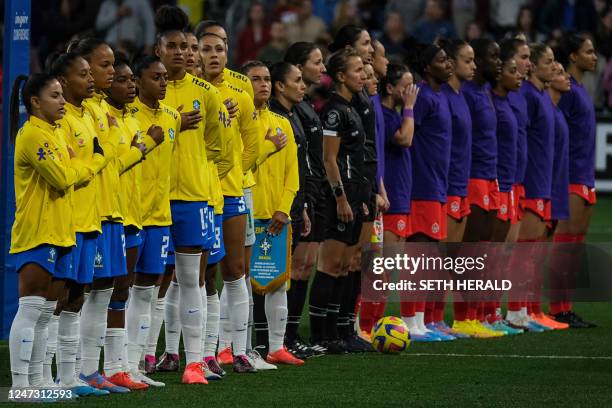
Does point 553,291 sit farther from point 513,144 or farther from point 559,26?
point 559,26

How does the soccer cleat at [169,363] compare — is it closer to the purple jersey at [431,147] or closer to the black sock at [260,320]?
the black sock at [260,320]

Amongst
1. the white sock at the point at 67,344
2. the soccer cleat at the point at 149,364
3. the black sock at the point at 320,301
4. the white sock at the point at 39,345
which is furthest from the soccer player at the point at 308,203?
the white sock at the point at 39,345

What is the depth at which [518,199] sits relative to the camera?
1439 centimetres

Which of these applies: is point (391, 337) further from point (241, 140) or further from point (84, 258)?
point (84, 258)

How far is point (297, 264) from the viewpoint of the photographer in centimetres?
1177

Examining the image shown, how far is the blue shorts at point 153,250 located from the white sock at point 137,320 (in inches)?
5.3

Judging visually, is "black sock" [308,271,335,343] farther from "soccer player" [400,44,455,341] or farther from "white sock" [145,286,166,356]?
"white sock" [145,286,166,356]

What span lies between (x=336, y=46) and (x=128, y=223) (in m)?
4.01

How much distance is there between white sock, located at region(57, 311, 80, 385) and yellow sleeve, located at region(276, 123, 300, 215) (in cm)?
234

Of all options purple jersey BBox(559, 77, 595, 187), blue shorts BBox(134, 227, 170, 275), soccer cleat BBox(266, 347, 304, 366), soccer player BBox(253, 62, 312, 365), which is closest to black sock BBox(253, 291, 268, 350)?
soccer player BBox(253, 62, 312, 365)

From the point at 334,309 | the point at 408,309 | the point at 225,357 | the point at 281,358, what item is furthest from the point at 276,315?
the point at 408,309

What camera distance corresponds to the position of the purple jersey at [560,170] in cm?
1463

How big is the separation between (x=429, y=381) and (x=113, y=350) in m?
2.19

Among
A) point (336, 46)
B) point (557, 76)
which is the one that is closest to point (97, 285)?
point (336, 46)
